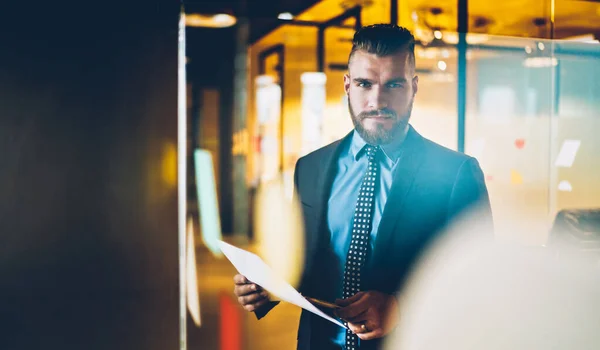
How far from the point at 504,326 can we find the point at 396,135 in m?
1.67

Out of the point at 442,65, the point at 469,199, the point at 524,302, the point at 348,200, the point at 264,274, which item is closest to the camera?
the point at 264,274

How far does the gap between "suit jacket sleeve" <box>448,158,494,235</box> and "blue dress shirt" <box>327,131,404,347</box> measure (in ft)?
0.59

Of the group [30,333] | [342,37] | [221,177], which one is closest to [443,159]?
[342,37]

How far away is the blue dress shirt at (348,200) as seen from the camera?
5.01 ft

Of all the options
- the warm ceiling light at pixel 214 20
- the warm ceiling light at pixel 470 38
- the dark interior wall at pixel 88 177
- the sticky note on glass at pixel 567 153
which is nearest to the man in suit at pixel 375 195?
the warm ceiling light at pixel 470 38

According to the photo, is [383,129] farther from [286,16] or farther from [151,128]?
[286,16]

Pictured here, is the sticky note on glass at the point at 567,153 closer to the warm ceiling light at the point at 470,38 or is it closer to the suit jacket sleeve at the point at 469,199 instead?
the warm ceiling light at the point at 470,38

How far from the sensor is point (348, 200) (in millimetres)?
1562

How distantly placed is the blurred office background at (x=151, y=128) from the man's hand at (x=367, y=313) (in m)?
1.64

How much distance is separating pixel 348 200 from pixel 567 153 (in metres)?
2.73

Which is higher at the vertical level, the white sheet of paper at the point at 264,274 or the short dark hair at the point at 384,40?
the short dark hair at the point at 384,40

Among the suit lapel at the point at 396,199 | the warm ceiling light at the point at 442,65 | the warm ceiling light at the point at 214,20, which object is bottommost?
the suit lapel at the point at 396,199

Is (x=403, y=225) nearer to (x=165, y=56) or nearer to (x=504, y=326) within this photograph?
(x=504, y=326)

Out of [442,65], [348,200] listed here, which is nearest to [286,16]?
[442,65]
